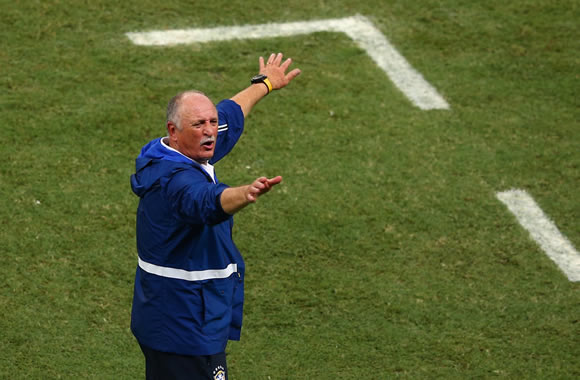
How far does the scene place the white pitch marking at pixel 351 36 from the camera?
33.0ft

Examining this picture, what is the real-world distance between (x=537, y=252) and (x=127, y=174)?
3.45 metres

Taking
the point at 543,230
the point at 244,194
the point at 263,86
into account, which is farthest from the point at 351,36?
the point at 244,194

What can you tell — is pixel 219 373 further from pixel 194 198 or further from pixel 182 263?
pixel 194 198

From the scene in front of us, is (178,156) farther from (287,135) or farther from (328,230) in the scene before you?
(287,135)

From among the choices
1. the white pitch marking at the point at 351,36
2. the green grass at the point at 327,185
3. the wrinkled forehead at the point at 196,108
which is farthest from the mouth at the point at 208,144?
the white pitch marking at the point at 351,36

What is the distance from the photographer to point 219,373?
17.2 ft

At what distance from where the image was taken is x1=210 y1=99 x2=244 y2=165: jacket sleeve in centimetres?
563

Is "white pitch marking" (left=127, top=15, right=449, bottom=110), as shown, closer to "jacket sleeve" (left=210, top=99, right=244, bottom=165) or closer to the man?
"jacket sleeve" (left=210, top=99, right=244, bottom=165)

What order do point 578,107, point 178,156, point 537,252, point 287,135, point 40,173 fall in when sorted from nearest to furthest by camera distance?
point 178,156, point 537,252, point 40,173, point 287,135, point 578,107

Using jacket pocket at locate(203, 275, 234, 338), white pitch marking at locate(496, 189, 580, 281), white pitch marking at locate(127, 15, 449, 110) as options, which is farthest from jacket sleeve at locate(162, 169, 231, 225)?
white pitch marking at locate(127, 15, 449, 110)

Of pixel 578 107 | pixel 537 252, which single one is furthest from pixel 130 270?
pixel 578 107

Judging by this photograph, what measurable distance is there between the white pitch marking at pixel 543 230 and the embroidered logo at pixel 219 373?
3.42 meters

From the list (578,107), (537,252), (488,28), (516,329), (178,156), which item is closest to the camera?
(178,156)

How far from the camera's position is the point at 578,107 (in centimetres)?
988
